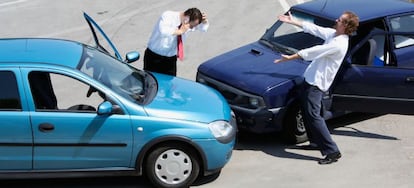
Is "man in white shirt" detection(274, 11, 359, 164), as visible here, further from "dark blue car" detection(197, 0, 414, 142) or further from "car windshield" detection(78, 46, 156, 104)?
"car windshield" detection(78, 46, 156, 104)

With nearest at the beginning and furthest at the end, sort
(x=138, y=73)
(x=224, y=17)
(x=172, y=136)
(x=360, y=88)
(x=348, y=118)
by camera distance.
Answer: (x=172, y=136) → (x=138, y=73) → (x=360, y=88) → (x=348, y=118) → (x=224, y=17)

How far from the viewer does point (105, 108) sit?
6.33 metres

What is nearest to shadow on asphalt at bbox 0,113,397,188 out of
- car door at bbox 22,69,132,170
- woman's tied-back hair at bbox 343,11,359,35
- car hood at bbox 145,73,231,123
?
car door at bbox 22,69,132,170

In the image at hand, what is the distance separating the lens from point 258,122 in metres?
7.71

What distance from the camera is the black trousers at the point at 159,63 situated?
28.3ft

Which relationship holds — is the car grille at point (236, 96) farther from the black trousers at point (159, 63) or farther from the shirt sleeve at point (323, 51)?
the shirt sleeve at point (323, 51)

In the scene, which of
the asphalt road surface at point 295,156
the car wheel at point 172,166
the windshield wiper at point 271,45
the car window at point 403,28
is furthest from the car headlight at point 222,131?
the car window at point 403,28

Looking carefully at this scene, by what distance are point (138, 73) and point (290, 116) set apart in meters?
1.93

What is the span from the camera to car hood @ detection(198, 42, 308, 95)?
7.83 metres

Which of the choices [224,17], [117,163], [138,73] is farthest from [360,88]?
[224,17]

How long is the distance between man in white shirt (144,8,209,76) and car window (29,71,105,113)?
1.62m

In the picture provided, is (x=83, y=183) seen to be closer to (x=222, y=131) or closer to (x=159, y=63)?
(x=222, y=131)

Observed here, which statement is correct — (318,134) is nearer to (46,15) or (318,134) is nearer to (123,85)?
(123,85)

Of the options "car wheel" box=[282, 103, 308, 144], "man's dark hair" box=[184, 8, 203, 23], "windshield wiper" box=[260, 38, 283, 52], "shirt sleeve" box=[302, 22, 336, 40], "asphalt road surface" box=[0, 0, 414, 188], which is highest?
"man's dark hair" box=[184, 8, 203, 23]
